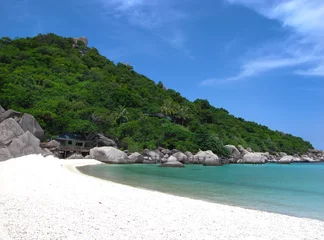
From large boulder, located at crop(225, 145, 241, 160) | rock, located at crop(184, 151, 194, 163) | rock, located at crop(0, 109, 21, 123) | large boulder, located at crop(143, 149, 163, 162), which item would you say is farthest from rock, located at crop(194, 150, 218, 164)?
rock, located at crop(0, 109, 21, 123)

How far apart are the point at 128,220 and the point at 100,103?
52.0 m

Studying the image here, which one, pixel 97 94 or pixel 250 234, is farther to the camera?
pixel 97 94

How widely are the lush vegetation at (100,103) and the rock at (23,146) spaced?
14843mm

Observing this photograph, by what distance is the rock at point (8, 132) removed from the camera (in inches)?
1082

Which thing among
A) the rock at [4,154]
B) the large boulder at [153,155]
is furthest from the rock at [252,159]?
the rock at [4,154]

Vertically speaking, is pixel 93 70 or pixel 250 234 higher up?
pixel 93 70

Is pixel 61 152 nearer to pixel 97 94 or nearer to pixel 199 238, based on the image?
pixel 97 94

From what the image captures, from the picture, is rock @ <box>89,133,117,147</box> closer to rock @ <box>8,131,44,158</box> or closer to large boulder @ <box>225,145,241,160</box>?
rock @ <box>8,131,44,158</box>

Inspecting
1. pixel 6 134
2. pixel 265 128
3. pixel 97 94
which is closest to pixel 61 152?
pixel 6 134

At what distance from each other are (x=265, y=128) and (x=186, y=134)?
60.4 metres

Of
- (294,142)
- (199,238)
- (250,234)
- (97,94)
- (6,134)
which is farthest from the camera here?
(294,142)

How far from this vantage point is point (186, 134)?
176ft

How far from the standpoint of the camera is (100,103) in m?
57.8

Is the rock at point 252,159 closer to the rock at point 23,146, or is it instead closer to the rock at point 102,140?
the rock at point 102,140
